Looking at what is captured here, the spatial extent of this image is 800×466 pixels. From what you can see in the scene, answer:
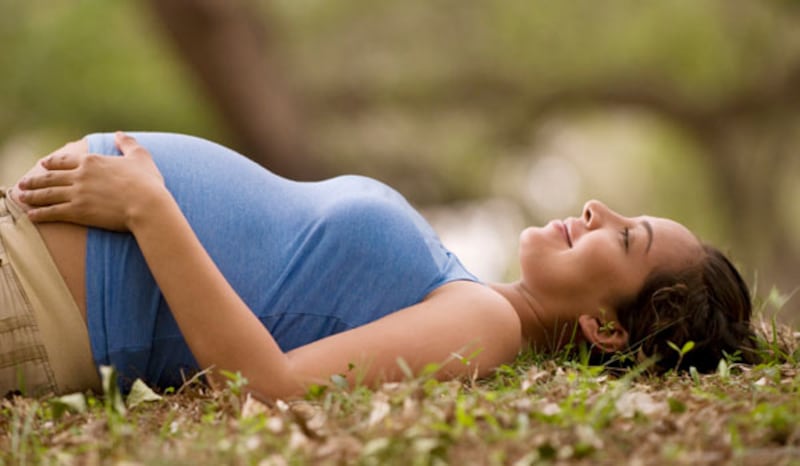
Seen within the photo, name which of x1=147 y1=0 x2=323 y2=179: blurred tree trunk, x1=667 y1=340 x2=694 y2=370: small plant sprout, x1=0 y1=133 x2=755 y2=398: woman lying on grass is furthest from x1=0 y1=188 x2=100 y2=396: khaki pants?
x1=147 y1=0 x2=323 y2=179: blurred tree trunk

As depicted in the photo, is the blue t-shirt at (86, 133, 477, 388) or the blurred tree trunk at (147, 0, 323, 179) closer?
the blue t-shirt at (86, 133, 477, 388)

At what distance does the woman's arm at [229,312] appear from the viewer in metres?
2.96

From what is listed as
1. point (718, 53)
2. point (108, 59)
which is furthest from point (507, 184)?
point (108, 59)

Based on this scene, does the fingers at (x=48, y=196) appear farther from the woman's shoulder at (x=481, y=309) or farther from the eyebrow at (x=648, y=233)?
the eyebrow at (x=648, y=233)

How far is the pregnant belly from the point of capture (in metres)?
3.15

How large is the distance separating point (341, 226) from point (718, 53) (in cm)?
1010

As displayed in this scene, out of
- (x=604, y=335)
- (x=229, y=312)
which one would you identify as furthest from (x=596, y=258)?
(x=229, y=312)

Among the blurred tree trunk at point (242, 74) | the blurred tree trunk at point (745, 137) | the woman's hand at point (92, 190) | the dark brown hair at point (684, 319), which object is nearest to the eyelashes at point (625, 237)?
the dark brown hair at point (684, 319)

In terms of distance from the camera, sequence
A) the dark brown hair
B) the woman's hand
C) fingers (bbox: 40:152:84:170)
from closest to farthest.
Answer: the woman's hand
fingers (bbox: 40:152:84:170)
the dark brown hair

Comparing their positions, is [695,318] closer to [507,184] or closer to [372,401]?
[372,401]

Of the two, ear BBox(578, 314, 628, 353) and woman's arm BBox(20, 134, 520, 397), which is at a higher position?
woman's arm BBox(20, 134, 520, 397)

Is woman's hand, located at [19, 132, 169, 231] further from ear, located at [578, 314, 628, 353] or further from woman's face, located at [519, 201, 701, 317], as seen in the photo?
ear, located at [578, 314, 628, 353]

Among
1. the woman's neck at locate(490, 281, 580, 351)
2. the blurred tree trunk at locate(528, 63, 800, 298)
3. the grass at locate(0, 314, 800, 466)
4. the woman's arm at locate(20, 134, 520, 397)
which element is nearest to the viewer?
the grass at locate(0, 314, 800, 466)

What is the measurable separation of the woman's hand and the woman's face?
1.33 metres
